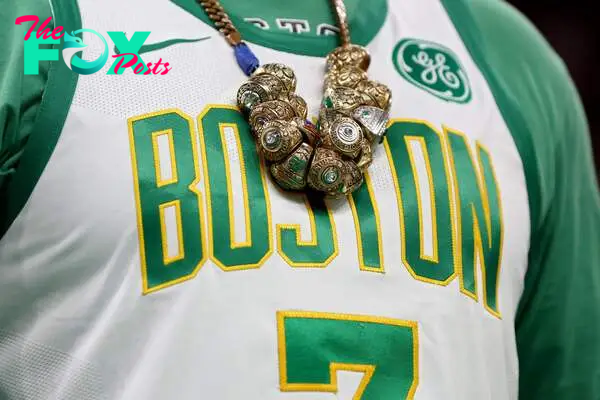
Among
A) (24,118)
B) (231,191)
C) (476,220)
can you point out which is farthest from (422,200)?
(24,118)

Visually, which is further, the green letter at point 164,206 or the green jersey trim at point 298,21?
the green jersey trim at point 298,21

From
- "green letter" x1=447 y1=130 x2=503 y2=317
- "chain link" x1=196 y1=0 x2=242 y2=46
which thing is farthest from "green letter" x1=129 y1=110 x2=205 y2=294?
"green letter" x1=447 y1=130 x2=503 y2=317

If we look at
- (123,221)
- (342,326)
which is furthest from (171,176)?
(342,326)

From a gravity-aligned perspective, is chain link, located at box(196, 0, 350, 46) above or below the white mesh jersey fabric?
above

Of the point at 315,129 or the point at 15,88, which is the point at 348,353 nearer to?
the point at 315,129

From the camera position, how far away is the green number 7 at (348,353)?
72 cm

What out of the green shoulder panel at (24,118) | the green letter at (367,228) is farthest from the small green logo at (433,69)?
the green shoulder panel at (24,118)

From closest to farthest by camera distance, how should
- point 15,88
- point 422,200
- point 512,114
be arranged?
point 15,88, point 422,200, point 512,114

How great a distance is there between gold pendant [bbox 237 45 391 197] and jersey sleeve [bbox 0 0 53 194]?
148 millimetres

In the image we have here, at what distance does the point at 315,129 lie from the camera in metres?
0.77

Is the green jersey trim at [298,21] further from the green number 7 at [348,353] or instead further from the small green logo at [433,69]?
the green number 7 at [348,353]

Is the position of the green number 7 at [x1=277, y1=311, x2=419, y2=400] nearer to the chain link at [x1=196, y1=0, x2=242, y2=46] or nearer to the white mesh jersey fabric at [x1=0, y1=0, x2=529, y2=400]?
the white mesh jersey fabric at [x1=0, y1=0, x2=529, y2=400]

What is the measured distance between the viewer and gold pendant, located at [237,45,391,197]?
2.43 ft

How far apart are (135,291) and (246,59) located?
7.8 inches
